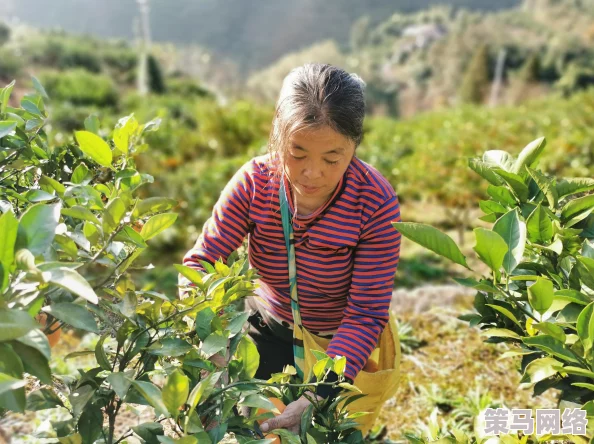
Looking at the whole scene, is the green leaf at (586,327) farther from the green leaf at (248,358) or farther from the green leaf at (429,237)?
the green leaf at (248,358)

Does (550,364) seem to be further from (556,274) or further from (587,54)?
(587,54)

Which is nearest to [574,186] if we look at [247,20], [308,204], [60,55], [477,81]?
[308,204]

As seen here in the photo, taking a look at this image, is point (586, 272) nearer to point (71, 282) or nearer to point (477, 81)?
point (71, 282)

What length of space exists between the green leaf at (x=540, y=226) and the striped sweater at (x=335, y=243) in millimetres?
A: 465

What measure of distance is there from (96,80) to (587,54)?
Result: 3250 centimetres

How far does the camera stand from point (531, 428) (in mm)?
1162

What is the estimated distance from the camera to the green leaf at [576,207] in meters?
1.16

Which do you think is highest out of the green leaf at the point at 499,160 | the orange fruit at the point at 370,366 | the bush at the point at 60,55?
the bush at the point at 60,55

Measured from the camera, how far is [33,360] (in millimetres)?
693

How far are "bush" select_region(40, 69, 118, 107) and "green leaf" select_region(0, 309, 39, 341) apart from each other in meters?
18.6

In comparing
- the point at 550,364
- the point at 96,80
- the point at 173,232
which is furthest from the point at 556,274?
the point at 96,80

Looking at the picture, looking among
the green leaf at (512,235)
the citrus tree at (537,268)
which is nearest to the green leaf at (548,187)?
the citrus tree at (537,268)

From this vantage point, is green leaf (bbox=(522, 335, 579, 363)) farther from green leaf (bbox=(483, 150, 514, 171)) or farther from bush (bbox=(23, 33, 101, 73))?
bush (bbox=(23, 33, 101, 73))

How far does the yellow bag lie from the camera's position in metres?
1.64
